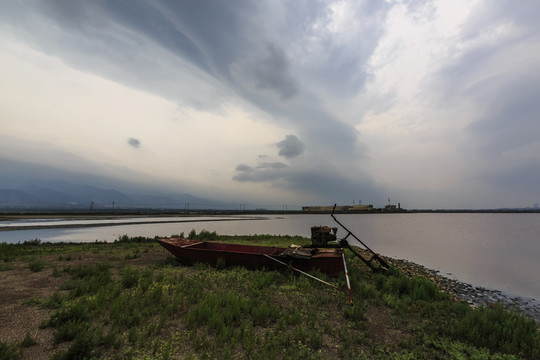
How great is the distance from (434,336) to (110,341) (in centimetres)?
824

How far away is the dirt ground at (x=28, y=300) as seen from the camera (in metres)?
5.33

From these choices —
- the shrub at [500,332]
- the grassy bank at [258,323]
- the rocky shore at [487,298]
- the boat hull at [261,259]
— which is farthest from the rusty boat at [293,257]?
the shrub at [500,332]

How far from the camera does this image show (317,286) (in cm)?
986

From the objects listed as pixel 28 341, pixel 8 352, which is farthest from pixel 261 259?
pixel 8 352

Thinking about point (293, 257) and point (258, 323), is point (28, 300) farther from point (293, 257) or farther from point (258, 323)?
point (293, 257)

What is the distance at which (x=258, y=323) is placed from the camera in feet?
21.8

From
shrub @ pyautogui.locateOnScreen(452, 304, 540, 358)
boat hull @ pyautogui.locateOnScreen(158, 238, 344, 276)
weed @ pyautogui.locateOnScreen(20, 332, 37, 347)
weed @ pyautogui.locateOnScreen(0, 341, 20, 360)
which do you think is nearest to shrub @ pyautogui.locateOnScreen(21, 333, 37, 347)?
weed @ pyautogui.locateOnScreen(20, 332, 37, 347)

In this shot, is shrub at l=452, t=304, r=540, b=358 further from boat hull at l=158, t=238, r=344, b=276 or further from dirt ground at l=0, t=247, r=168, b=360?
dirt ground at l=0, t=247, r=168, b=360

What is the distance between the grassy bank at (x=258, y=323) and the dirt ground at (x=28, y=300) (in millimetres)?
50

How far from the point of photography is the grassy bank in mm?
5344

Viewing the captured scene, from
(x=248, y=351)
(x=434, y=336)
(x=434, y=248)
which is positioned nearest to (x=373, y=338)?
(x=434, y=336)

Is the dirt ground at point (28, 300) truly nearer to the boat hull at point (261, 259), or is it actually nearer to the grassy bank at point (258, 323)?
the grassy bank at point (258, 323)

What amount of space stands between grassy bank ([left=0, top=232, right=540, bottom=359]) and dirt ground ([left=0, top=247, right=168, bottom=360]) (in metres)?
0.05

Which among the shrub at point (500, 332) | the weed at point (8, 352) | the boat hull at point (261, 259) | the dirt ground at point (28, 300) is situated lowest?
the shrub at point (500, 332)
